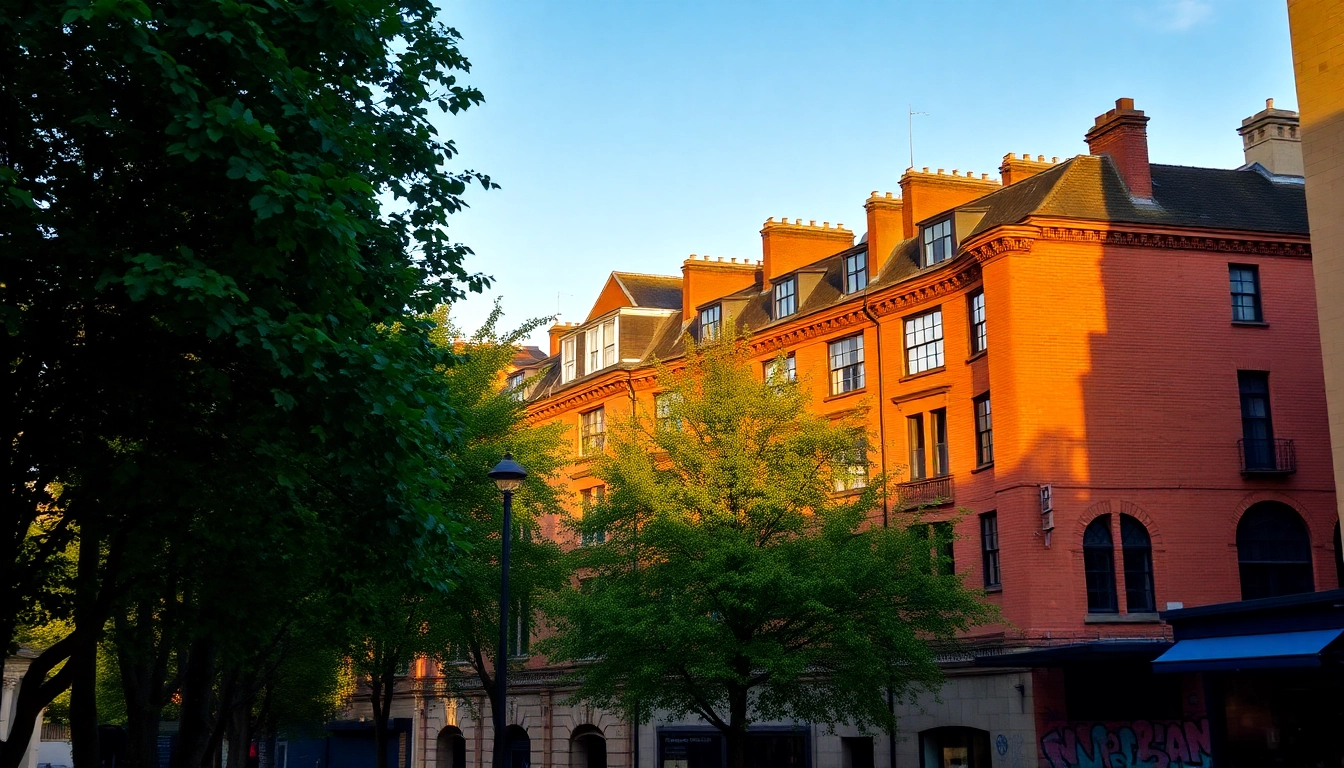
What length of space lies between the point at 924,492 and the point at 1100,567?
219 inches

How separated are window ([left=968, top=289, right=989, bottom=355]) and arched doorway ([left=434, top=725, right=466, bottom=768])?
3293 cm

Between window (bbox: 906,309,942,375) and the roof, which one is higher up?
the roof

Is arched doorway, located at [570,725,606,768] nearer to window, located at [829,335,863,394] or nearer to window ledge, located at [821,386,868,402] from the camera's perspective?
window ledge, located at [821,386,868,402]

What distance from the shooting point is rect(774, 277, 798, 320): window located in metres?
45.5

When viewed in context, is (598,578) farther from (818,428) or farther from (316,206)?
(316,206)

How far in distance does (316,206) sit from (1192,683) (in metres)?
26.3

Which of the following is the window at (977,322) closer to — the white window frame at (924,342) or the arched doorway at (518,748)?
the white window frame at (924,342)

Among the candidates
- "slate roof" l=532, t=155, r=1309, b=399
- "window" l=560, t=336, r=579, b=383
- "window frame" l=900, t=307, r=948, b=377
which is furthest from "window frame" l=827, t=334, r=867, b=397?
"window" l=560, t=336, r=579, b=383

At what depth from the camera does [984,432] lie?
3691 cm

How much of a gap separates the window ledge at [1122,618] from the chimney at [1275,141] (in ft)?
51.6

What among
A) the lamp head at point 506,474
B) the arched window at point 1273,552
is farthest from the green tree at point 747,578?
the lamp head at point 506,474

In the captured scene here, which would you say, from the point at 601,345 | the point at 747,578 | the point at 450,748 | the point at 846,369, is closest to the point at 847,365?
the point at 846,369

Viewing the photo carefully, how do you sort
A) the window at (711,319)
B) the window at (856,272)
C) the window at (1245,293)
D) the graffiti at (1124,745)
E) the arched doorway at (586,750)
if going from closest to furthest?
the graffiti at (1124,745) → the window at (1245,293) → the window at (856,272) → the window at (711,319) → the arched doorway at (586,750)

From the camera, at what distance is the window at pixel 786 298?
1791 inches
